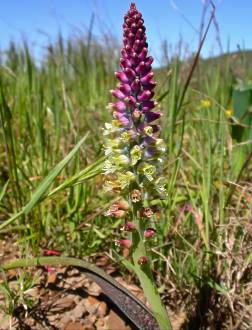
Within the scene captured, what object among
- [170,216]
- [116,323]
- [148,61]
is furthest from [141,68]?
[116,323]

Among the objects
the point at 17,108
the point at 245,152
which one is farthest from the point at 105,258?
the point at 17,108

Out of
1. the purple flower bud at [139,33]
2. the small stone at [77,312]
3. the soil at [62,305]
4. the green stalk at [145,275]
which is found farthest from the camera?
the small stone at [77,312]

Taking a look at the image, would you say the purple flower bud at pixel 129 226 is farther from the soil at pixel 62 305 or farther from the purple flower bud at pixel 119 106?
the soil at pixel 62 305

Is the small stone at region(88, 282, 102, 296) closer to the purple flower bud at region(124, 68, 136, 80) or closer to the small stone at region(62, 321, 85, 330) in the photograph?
the small stone at region(62, 321, 85, 330)

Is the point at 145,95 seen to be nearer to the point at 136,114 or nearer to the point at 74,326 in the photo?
the point at 136,114

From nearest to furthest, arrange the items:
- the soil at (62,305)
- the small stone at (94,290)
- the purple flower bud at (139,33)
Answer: the purple flower bud at (139,33), the soil at (62,305), the small stone at (94,290)

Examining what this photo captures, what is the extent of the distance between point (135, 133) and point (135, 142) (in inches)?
1.4

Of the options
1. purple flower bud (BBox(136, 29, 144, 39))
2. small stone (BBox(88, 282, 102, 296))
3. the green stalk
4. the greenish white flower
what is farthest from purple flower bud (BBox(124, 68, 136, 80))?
small stone (BBox(88, 282, 102, 296))

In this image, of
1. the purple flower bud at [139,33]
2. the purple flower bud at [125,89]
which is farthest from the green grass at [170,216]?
the purple flower bud at [139,33]

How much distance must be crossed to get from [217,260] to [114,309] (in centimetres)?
57

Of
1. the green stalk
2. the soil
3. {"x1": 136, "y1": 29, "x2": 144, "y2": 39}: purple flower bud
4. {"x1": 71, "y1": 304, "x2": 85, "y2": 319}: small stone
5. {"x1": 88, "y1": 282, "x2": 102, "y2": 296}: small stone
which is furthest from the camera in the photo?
{"x1": 88, "y1": 282, "x2": 102, "y2": 296}: small stone

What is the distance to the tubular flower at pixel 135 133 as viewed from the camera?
151 cm

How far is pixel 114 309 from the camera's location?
7.43ft

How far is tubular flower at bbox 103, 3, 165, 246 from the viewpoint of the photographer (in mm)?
1507
